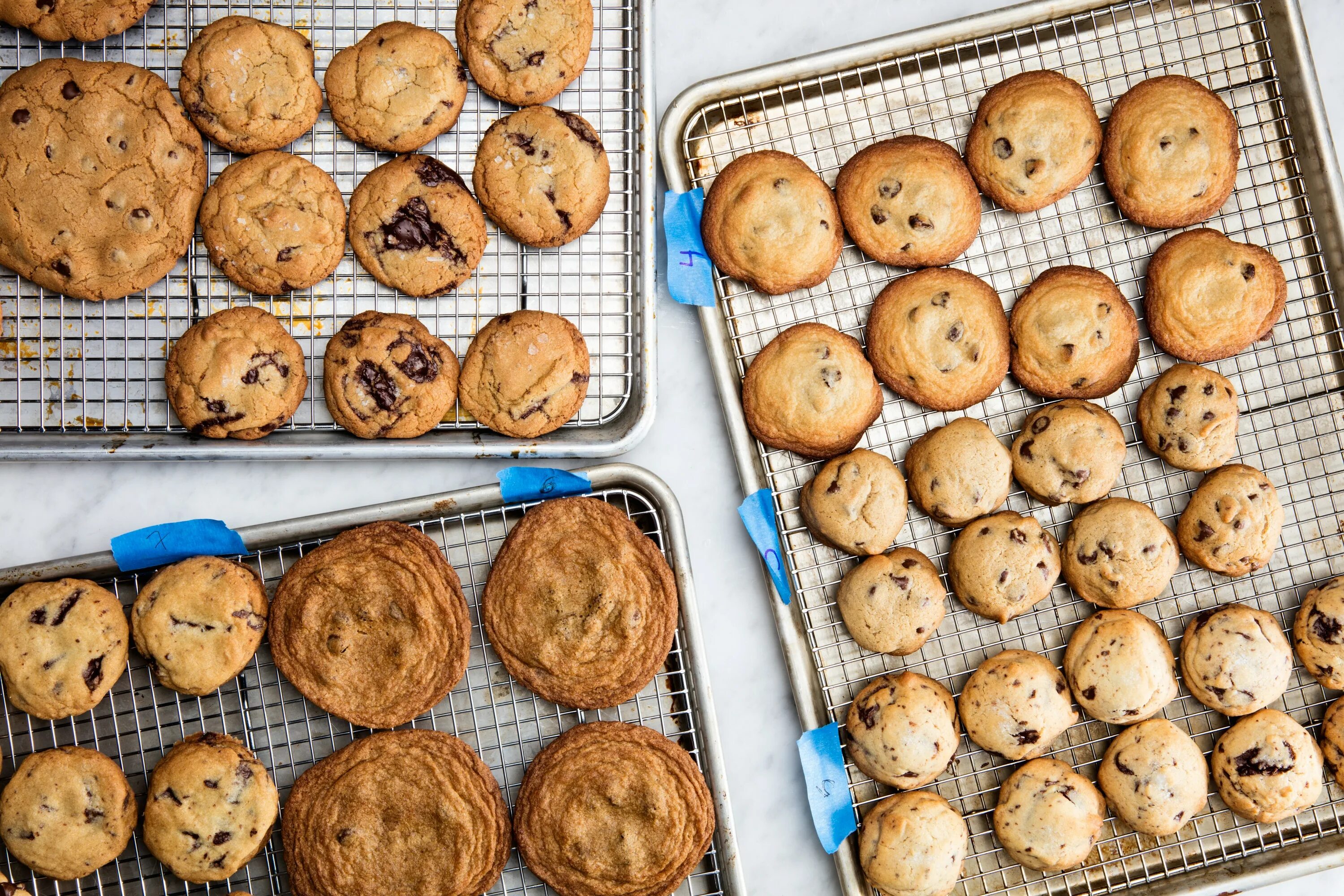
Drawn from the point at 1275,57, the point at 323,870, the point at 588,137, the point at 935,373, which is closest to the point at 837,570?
the point at 935,373

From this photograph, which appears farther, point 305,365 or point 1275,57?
point 1275,57

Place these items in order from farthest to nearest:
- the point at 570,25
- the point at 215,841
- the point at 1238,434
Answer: the point at 1238,434, the point at 570,25, the point at 215,841

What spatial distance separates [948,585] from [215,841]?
1.58 metres

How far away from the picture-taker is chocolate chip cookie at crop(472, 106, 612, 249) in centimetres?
194

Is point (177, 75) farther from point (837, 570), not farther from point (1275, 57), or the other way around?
point (1275, 57)

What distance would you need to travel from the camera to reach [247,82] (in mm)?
1932

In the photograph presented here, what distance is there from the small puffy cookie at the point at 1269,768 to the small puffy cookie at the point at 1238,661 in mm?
43

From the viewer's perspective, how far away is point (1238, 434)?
209 centimetres

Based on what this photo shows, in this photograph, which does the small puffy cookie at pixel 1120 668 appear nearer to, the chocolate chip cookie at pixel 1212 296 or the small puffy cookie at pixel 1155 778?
the small puffy cookie at pixel 1155 778

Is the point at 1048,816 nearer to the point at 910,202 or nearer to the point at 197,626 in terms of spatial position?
the point at 910,202

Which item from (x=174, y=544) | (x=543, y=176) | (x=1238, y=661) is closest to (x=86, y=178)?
(x=174, y=544)

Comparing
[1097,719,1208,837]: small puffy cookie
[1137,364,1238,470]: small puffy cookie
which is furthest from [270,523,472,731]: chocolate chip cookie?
[1137,364,1238,470]: small puffy cookie

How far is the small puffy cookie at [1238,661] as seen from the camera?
1976mm

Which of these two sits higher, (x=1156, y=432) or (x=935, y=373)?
(x=935, y=373)
